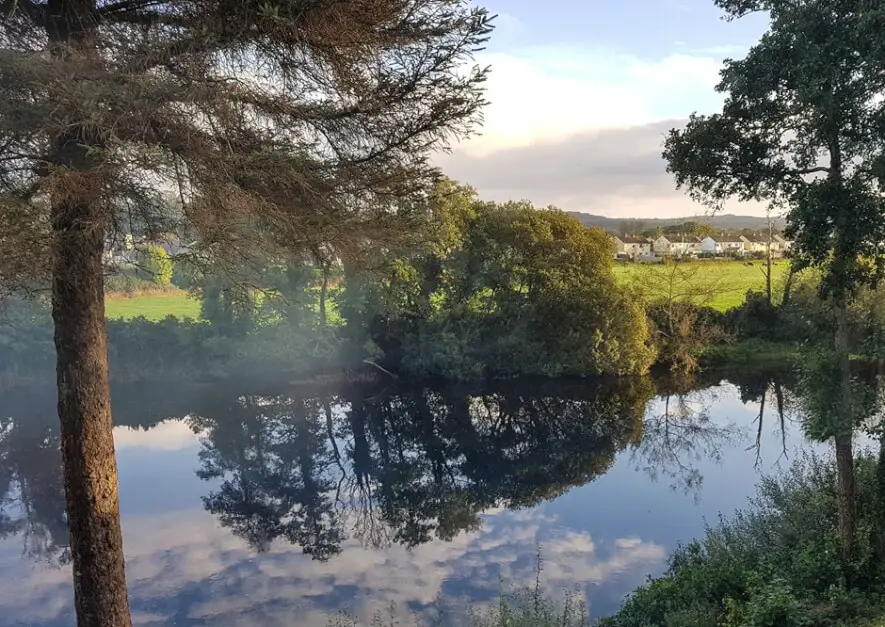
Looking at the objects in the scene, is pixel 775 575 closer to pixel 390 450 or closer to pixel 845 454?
pixel 845 454

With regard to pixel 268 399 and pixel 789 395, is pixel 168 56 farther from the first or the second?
pixel 789 395

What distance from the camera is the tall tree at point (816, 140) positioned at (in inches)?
209

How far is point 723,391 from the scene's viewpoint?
2092cm

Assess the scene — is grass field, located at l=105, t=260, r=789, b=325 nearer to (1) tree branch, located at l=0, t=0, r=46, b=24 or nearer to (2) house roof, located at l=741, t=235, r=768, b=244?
(2) house roof, located at l=741, t=235, r=768, b=244

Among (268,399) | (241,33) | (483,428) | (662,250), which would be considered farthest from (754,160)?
(662,250)

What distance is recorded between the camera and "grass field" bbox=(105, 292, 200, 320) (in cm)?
2541

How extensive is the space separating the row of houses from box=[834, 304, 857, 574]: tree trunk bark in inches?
707

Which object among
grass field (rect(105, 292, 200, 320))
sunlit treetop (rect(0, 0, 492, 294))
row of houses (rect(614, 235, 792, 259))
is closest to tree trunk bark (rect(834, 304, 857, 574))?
sunlit treetop (rect(0, 0, 492, 294))

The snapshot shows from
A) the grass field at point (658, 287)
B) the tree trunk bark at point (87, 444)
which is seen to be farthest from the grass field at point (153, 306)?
the tree trunk bark at point (87, 444)

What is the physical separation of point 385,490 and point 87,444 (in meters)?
9.47

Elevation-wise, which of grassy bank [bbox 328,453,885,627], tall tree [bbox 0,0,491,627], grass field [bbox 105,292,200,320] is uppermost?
tall tree [bbox 0,0,491,627]

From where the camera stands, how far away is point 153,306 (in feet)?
91.3

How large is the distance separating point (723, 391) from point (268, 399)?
52.0ft

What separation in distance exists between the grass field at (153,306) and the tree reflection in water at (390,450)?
425 centimetres
